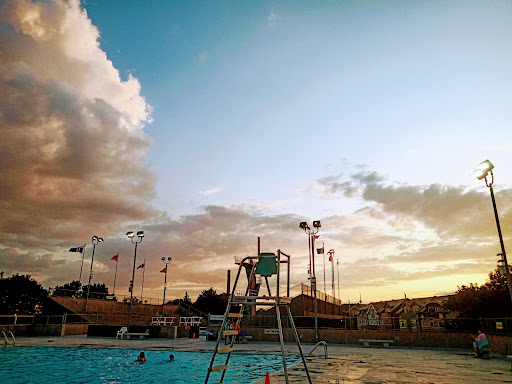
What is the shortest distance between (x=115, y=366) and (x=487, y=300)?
38560 mm

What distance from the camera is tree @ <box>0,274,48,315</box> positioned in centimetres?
7754

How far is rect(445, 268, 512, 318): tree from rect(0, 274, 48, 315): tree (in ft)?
261

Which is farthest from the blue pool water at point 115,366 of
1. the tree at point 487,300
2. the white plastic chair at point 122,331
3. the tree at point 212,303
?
the tree at point 212,303

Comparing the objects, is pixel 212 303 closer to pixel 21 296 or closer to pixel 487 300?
pixel 21 296

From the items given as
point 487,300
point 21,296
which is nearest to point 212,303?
point 21,296

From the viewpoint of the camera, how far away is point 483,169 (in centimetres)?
1530

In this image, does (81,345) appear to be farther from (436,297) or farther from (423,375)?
(436,297)

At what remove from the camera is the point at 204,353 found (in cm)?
2138

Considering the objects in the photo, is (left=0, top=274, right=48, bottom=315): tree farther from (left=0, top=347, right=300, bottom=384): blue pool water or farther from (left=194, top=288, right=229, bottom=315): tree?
(left=0, top=347, right=300, bottom=384): blue pool water

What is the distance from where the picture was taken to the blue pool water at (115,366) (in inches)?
539

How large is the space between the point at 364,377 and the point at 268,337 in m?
19.9

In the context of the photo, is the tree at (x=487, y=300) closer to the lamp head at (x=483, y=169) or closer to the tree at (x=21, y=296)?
the lamp head at (x=483, y=169)

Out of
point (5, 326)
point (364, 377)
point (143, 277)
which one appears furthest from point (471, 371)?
point (143, 277)

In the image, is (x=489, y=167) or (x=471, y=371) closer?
(x=471, y=371)
